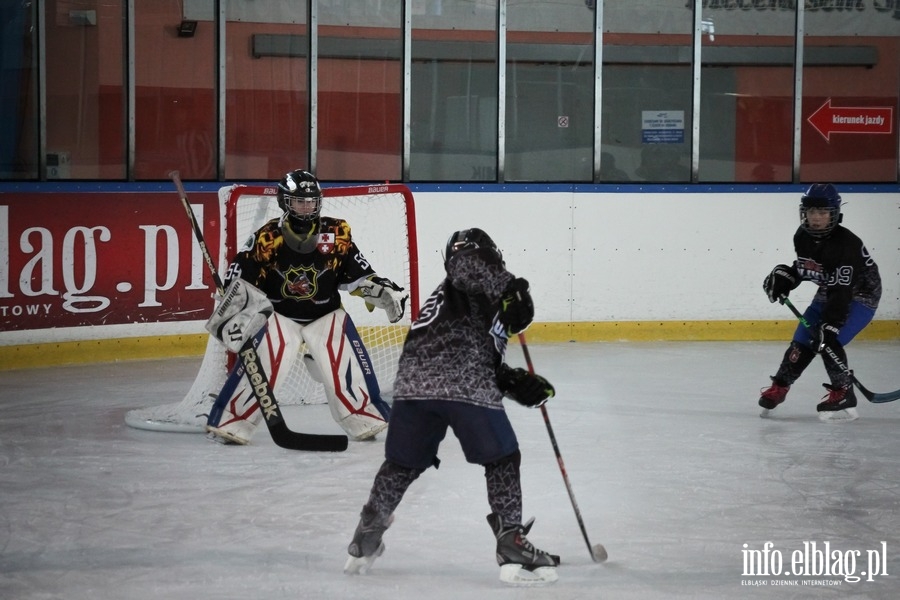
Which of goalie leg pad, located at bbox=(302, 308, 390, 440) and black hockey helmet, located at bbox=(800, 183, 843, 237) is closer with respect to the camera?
goalie leg pad, located at bbox=(302, 308, 390, 440)

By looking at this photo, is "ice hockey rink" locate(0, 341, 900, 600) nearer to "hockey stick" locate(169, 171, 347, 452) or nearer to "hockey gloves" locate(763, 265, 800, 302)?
"hockey stick" locate(169, 171, 347, 452)

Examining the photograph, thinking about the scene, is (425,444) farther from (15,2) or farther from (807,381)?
(15,2)

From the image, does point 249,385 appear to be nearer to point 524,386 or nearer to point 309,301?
point 309,301

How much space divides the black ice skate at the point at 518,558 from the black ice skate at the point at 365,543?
10.7 inches

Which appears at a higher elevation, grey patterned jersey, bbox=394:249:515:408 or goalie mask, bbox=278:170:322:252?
goalie mask, bbox=278:170:322:252

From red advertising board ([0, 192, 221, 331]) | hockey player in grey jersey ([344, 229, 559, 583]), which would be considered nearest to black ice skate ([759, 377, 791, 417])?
hockey player in grey jersey ([344, 229, 559, 583])

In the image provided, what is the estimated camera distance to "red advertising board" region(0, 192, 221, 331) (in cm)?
671

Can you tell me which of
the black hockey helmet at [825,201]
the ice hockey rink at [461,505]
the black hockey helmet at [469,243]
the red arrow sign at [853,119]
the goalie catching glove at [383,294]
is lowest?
the ice hockey rink at [461,505]

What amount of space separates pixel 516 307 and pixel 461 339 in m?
0.19

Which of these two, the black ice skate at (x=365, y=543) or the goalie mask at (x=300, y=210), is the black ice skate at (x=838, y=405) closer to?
the goalie mask at (x=300, y=210)

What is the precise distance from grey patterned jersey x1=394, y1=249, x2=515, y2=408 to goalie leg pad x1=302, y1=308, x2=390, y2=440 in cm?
174

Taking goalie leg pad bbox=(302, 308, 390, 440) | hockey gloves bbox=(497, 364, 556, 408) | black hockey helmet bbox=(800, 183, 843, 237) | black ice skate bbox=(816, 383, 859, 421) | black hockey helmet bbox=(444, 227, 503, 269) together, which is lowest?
black ice skate bbox=(816, 383, 859, 421)

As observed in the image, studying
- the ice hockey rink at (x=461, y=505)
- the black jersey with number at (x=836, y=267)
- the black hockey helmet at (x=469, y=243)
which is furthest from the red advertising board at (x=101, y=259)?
the black hockey helmet at (x=469, y=243)

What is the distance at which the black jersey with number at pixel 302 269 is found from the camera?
15.7ft
